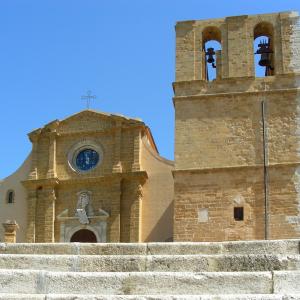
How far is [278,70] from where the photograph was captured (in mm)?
20906

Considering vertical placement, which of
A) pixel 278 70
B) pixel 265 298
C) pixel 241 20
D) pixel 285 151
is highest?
pixel 241 20

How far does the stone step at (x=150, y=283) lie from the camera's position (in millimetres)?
6309

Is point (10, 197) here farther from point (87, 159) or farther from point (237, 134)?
point (237, 134)

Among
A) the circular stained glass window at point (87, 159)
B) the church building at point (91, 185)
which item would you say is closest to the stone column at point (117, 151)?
the church building at point (91, 185)

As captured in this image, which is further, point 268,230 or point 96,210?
point 96,210

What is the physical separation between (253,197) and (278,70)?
13.6ft

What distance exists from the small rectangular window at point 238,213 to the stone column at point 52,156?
10126 millimetres

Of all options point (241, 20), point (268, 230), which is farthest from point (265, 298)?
point (241, 20)

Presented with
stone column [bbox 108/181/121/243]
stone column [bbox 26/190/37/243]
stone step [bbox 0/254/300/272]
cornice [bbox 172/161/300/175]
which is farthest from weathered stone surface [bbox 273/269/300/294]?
stone column [bbox 26/190/37/243]

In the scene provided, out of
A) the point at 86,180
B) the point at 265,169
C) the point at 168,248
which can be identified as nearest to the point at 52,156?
the point at 86,180

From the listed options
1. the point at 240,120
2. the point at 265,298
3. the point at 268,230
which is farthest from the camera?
the point at 240,120

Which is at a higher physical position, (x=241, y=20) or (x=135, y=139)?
(x=241, y=20)

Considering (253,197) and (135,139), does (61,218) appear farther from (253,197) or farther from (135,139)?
(253,197)

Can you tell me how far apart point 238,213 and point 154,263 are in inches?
498
